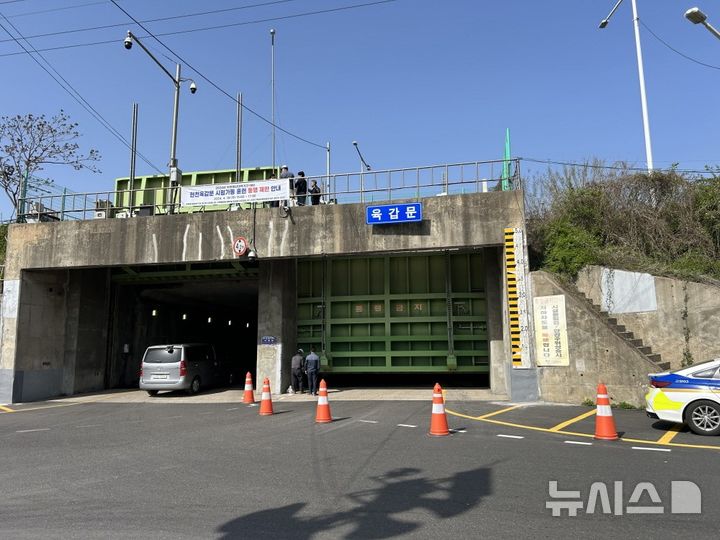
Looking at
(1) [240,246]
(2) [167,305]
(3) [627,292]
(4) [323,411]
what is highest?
(1) [240,246]

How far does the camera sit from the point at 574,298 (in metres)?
13.8

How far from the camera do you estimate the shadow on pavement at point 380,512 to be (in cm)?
461

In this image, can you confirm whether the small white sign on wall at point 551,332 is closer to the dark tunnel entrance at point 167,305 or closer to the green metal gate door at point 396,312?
the green metal gate door at point 396,312

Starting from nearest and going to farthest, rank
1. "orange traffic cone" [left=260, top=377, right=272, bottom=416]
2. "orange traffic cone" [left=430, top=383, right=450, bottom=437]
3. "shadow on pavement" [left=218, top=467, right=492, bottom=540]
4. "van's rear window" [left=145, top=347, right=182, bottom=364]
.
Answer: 1. "shadow on pavement" [left=218, top=467, right=492, bottom=540]
2. "orange traffic cone" [left=430, top=383, right=450, bottom=437]
3. "orange traffic cone" [left=260, top=377, right=272, bottom=416]
4. "van's rear window" [left=145, top=347, right=182, bottom=364]

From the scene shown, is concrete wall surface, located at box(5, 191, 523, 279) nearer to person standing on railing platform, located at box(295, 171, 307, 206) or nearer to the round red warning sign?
the round red warning sign

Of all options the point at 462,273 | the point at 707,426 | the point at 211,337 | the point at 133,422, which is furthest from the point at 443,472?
the point at 211,337

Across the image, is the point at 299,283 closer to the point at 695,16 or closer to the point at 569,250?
the point at 569,250

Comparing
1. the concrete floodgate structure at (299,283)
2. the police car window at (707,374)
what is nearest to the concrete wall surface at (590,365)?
the concrete floodgate structure at (299,283)

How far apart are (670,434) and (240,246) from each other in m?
12.7

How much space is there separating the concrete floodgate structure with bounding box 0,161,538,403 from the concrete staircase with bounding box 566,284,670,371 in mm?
2504

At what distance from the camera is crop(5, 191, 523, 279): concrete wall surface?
→ 15297 millimetres

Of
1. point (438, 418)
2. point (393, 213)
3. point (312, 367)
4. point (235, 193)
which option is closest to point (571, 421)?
point (438, 418)

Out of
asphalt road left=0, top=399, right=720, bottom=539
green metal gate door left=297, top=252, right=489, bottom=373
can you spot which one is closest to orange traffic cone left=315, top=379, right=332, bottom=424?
asphalt road left=0, top=399, right=720, bottom=539

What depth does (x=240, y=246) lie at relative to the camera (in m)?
16.7
